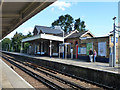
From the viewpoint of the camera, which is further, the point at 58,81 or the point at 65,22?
the point at 65,22

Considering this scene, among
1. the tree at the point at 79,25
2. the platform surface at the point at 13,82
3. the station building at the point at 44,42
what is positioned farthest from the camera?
the tree at the point at 79,25

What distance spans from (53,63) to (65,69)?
9.83ft

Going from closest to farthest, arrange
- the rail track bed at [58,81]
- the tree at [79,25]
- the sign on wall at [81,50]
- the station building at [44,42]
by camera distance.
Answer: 1. the rail track bed at [58,81]
2. the sign on wall at [81,50]
3. the station building at [44,42]
4. the tree at [79,25]

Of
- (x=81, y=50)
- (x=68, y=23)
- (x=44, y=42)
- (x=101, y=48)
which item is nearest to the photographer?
(x=101, y=48)

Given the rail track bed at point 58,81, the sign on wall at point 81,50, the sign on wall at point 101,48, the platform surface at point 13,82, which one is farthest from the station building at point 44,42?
the platform surface at point 13,82

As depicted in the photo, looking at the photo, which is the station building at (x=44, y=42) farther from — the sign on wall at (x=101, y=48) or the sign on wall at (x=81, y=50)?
the sign on wall at (x=101, y=48)

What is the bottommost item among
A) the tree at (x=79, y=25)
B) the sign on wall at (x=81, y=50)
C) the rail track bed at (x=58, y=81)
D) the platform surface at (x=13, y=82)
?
the rail track bed at (x=58, y=81)

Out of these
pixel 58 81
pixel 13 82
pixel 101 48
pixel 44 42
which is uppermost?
pixel 44 42

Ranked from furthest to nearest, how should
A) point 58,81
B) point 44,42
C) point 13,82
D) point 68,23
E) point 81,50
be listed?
point 68,23 → point 44,42 → point 81,50 → point 58,81 → point 13,82

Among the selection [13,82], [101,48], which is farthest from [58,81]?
[101,48]

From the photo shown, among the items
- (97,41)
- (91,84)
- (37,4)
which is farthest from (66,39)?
(37,4)

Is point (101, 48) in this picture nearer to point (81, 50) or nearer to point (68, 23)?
point (81, 50)

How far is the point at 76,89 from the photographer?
7.75 m

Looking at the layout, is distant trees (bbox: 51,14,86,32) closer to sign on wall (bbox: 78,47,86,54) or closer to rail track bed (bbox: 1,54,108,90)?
sign on wall (bbox: 78,47,86,54)
